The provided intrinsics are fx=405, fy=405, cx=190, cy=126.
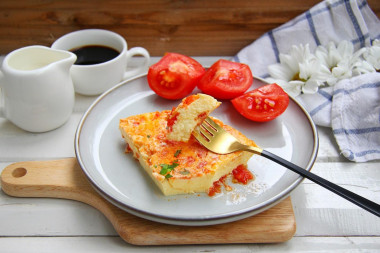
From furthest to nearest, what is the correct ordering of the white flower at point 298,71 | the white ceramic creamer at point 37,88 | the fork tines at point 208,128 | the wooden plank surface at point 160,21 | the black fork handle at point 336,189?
1. the wooden plank surface at point 160,21
2. the white flower at point 298,71
3. the white ceramic creamer at point 37,88
4. the fork tines at point 208,128
5. the black fork handle at point 336,189

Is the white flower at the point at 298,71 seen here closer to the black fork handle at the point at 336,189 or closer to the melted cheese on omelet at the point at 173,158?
the melted cheese on omelet at the point at 173,158

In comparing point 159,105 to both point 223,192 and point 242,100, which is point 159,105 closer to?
point 242,100

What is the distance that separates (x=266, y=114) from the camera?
236 cm

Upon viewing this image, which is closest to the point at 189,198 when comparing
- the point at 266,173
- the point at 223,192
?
the point at 223,192

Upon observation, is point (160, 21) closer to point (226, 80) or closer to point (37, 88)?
point (226, 80)

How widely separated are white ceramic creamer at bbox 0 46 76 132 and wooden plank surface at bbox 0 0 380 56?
691mm

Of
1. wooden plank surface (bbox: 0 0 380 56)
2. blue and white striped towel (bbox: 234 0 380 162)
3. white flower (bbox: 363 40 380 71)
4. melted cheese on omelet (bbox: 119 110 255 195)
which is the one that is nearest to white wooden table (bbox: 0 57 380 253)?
blue and white striped towel (bbox: 234 0 380 162)

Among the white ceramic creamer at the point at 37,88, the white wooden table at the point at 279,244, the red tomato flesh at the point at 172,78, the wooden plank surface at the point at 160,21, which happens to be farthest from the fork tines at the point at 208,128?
the wooden plank surface at the point at 160,21

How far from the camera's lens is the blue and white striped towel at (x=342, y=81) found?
8.00ft

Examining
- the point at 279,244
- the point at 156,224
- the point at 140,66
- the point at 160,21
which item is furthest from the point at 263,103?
the point at 160,21

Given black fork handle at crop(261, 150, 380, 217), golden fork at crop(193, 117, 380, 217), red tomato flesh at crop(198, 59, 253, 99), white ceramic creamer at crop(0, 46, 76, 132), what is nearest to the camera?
black fork handle at crop(261, 150, 380, 217)

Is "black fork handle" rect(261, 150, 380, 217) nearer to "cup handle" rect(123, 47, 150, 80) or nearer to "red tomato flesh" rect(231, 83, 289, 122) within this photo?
"red tomato flesh" rect(231, 83, 289, 122)

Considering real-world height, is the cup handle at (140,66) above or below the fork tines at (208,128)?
below

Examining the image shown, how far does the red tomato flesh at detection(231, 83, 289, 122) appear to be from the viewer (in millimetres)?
2355
